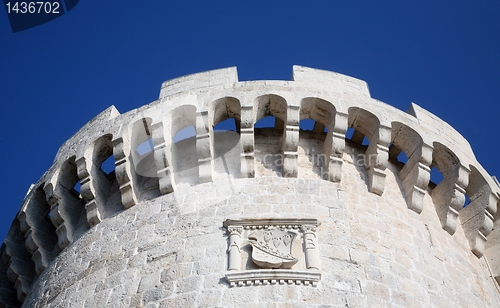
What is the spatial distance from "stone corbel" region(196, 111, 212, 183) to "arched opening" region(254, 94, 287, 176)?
513 mm

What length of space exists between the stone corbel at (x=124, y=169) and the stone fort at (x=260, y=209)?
0.01 meters

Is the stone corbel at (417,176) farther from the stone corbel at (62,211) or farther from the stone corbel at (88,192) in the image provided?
the stone corbel at (62,211)

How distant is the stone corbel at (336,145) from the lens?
6.59 m

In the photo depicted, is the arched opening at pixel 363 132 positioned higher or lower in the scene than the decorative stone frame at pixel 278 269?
higher

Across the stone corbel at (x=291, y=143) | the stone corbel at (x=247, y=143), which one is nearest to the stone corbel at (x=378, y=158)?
the stone corbel at (x=291, y=143)

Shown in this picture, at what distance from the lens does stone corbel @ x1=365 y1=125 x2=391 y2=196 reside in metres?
6.66

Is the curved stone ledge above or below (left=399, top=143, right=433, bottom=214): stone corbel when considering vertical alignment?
below

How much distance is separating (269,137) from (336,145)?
0.83 meters

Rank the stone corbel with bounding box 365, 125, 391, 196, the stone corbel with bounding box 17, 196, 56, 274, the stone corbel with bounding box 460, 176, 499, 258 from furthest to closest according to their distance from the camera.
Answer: the stone corbel with bounding box 17, 196, 56, 274
the stone corbel with bounding box 460, 176, 499, 258
the stone corbel with bounding box 365, 125, 391, 196

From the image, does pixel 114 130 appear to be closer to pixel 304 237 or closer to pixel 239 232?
pixel 239 232

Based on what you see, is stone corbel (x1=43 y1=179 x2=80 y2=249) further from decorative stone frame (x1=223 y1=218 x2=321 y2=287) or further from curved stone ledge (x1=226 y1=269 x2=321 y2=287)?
curved stone ledge (x1=226 y1=269 x2=321 y2=287)

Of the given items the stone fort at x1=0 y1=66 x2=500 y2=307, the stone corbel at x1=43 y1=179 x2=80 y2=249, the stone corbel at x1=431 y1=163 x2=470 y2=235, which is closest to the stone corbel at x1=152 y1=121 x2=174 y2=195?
the stone fort at x1=0 y1=66 x2=500 y2=307

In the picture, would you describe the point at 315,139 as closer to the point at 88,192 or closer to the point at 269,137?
the point at 269,137

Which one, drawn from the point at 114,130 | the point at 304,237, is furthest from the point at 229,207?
the point at 114,130
